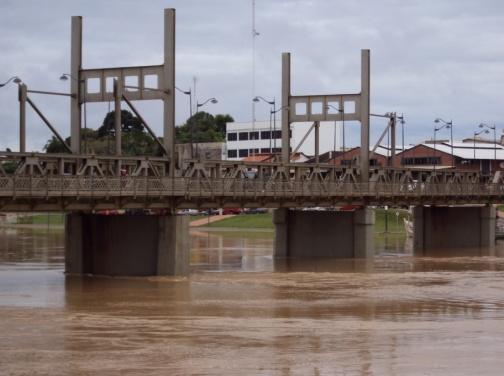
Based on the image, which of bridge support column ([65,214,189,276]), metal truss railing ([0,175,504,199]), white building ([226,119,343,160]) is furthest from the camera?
white building ([226,119,343,160])

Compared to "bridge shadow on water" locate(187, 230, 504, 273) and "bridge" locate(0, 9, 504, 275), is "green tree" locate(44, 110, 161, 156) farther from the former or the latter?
"bridge" locate(0, 9, 504, 275)

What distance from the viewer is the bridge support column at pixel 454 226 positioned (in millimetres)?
90250

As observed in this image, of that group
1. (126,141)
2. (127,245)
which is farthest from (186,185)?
(126,141)

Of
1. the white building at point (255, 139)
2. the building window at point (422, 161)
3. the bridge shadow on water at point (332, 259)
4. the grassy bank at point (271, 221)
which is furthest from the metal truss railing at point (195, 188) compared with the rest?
the white building at point (255, 139)

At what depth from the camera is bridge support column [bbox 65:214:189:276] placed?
5678 cm

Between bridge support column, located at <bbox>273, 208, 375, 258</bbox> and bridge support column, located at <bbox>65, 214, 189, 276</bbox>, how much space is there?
59.8 ft

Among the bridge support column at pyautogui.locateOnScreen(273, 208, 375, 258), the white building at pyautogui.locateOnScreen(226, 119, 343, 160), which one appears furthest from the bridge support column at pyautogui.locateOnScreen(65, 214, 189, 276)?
the white building at pyautogui.locateOnScreen(226, 119, 343, 160)

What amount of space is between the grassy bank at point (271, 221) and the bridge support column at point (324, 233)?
40352 mm

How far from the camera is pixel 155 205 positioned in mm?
56781

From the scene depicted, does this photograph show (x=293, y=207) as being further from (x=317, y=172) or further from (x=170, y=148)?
(x=170, y=148)

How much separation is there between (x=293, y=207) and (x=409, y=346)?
3896 cm

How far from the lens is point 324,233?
7431cm

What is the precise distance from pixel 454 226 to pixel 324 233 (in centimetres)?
2108

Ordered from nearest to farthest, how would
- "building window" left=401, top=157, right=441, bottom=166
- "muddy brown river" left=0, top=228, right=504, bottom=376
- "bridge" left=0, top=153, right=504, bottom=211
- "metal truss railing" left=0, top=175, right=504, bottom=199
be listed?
"muddy brown river" left=0, top=228, right=504, bottom=376 → "metal truss railing" left=0, top=175, right=504, bottom=199 → "bridge" left=0, top=153, right=504, bottom=211 → "building window" left=401, top=157, right=441, bottom=166
